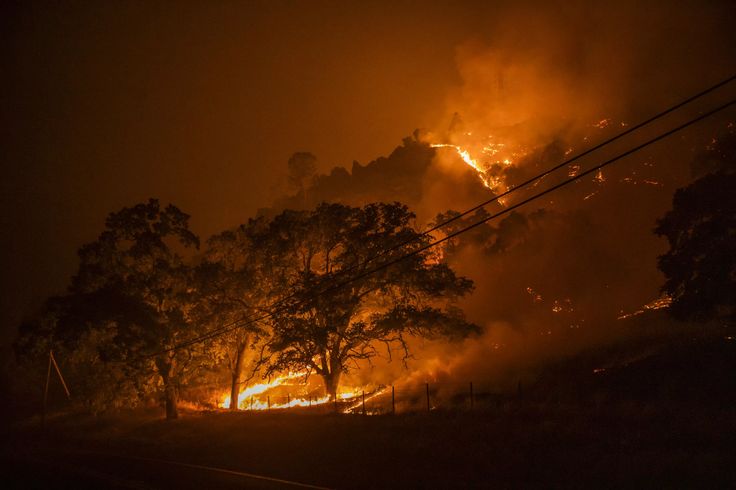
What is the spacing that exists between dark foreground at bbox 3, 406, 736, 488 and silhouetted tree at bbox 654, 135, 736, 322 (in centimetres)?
874

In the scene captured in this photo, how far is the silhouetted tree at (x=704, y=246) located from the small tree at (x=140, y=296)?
84.5 ft

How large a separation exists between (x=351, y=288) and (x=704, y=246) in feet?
54.4

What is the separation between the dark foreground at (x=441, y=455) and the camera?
1118 cm

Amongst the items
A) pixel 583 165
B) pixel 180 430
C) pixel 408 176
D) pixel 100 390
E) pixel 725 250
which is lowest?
pixel 180 430

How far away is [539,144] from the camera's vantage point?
7725 centimetres

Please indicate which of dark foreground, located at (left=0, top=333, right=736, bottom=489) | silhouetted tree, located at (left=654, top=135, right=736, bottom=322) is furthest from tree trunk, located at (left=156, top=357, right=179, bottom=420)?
silhouetted tree, located at (left=654, top=135, right=736, bottom=322)

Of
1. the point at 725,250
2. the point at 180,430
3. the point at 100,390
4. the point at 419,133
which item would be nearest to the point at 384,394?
the point at 180,430

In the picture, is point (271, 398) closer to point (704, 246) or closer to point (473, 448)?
point (473, 448)

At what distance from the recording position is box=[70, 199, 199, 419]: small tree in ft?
102

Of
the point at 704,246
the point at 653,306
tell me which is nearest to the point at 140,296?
the point at 704,246

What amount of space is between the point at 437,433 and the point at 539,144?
68154 mm

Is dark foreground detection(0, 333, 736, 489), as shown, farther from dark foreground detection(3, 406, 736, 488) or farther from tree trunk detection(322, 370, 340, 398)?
tree trunk detection(322, 370, 340, 398)

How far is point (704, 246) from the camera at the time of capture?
76.3ft

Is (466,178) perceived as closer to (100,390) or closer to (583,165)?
(583,165)
